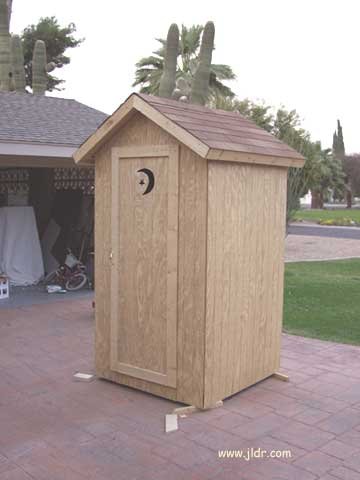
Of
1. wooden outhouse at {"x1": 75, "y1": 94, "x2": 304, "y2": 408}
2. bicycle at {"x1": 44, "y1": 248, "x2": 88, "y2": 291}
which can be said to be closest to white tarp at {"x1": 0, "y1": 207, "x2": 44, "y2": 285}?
bicycle at {"x1": 44, "y1": 248, "x2": 88, "y2": 291}

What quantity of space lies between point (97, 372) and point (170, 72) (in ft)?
33.3

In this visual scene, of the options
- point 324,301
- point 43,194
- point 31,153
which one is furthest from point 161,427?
point 43,194

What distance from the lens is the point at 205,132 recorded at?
14.1 feet

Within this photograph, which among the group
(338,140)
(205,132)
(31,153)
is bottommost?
(205,132)

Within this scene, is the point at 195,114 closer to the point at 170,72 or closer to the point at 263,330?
the point at 263,330

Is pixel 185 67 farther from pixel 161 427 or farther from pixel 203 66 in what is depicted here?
pixel 161 427

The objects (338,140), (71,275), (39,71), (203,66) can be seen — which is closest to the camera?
(71,275)

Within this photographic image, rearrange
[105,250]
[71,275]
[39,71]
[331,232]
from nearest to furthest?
1. [105,250]
2. [71,275]
3. [39,71]
4. [331,232]

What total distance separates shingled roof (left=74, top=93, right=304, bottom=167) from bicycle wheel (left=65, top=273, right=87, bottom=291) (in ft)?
15.8

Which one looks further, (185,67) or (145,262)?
(185,67)

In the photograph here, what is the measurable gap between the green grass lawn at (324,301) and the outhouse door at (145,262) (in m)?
2.80

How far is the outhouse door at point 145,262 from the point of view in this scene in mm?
4480

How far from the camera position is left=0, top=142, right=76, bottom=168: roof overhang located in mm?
7945

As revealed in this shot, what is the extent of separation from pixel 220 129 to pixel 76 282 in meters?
5.73
